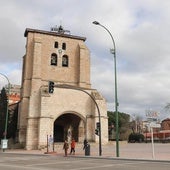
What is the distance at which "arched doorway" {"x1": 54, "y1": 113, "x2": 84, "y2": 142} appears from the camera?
5488cm

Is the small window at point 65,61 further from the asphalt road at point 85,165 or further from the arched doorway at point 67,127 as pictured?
the asphalt road at point 85,165

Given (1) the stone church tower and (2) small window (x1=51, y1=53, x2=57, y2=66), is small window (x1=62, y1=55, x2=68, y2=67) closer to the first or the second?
(1) the stone church tower

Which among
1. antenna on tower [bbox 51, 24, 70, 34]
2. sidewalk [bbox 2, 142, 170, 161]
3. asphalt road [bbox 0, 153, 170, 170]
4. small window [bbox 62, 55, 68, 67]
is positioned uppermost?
antenna on tower [bbox 51, 24, 70, 34]

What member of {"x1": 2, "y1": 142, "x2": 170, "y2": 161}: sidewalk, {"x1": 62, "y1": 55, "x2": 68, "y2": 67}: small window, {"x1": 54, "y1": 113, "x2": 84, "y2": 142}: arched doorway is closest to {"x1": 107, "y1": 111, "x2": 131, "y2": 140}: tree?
{"x1": 54, "y1": 113, "x2": 84, "y2": 142}: arched doorway

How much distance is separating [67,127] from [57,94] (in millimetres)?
9017

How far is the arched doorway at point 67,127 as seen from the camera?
5488 cm

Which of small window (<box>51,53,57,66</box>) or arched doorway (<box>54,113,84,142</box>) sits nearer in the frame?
arched doorway (<box>54,113,84,142</box>)

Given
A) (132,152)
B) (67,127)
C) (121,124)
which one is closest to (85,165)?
(132,152)

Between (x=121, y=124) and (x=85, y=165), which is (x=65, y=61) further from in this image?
(x=85, y=165)

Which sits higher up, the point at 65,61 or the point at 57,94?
the point at 65,61

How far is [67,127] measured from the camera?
56.8 m

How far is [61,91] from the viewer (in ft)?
167

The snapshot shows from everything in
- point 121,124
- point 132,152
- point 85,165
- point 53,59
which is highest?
point 53,59

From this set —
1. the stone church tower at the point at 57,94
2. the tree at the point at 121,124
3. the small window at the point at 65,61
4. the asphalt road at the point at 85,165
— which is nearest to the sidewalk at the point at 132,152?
the asphalt road at the point at 85,165
